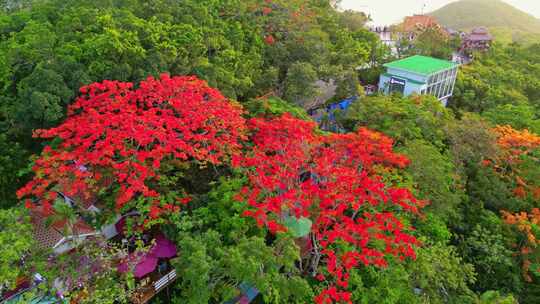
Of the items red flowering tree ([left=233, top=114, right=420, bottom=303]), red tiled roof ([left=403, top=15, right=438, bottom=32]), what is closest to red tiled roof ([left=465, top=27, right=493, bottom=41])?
red tiled roof ([left=403, top=15, right=438, bottom=32])

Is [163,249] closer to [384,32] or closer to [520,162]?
[520,162]

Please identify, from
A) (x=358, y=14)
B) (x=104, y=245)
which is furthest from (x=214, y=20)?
(x=358, y=14)

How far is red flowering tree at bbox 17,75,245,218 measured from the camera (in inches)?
371

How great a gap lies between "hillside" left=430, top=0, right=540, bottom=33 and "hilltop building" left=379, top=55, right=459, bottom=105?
39.5m

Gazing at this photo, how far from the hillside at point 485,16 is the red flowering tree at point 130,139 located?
55.0 m

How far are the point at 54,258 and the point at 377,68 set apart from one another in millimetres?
21465

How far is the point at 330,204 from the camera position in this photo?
983cm

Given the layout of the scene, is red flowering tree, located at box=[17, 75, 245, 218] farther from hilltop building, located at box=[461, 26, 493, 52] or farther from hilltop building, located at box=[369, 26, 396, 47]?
hilltop building, located at box=[369, 26, 396, 47]

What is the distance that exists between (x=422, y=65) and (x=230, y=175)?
1487 cm

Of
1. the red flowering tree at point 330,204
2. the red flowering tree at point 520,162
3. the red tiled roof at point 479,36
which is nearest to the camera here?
the red flowering tree at point 330,204

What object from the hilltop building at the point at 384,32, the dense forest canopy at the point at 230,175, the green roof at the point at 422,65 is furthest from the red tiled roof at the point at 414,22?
the dense forest canopy at the point at 230,175

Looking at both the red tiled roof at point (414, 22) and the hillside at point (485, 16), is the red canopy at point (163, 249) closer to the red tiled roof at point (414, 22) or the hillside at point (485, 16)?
the red tiled roof at point (414, 22)

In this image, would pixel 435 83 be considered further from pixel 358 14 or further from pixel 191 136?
pixel 191 136

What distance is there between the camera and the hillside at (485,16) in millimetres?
55000
